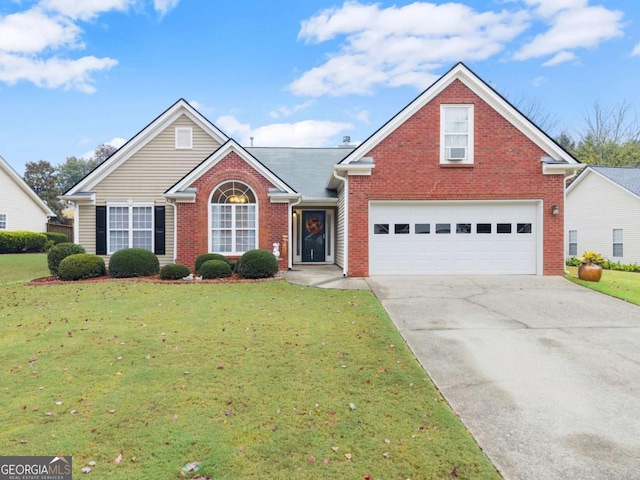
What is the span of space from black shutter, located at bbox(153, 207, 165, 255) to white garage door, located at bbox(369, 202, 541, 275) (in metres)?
8.14

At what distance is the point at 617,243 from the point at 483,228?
13.1m

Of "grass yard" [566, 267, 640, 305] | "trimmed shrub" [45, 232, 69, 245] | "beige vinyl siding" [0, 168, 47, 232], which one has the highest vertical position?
"beige vinyl siding" [0, 168, 47, 232]

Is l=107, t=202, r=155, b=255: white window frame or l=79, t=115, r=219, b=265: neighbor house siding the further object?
l=79, t=115, r=219, b=265: neighbor house siding

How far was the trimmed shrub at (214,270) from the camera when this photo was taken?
39.5 ft

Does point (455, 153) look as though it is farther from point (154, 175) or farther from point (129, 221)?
point (129, 221)

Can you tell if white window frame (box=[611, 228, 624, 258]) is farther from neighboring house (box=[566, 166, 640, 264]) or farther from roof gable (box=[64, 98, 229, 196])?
roof gable (box=[64, 98, 229, 196])

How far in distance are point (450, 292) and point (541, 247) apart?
186 inches

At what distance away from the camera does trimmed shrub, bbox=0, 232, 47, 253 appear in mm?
22344

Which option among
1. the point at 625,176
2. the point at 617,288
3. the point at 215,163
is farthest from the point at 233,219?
the point at 625,176

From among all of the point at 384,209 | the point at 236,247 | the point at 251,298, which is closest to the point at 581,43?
the point at 384,209

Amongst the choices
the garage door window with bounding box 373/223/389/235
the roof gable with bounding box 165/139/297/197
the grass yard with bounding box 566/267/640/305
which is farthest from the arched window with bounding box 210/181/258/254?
the grass yard with bounding box 566/267/640/305

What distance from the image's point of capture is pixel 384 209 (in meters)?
12.4

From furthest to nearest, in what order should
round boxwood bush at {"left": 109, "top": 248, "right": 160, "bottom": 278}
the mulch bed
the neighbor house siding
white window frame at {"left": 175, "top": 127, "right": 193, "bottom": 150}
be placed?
white window frame at {"left": 175, "top": 127, "right": 193, "bottom": 150} → the neighbor house siding → round boxwood bush at {"left": 109, "top": 248, "right": 160, "bottom": 278} → the mulch bed

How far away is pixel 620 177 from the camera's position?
20.8 meters
